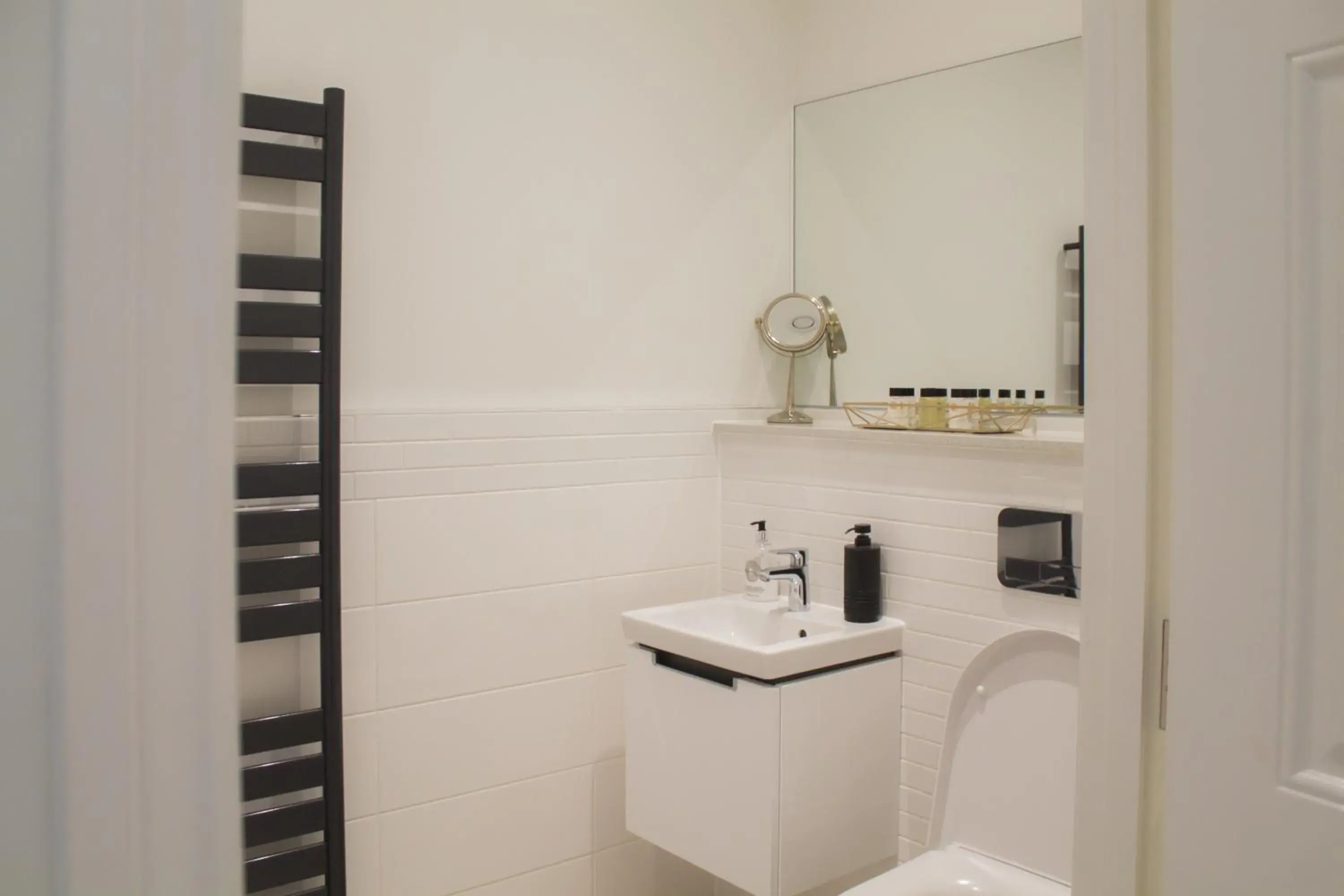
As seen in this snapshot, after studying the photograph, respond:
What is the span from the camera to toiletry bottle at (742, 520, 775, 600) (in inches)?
82.7

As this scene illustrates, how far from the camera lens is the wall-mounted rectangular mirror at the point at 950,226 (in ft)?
6.42

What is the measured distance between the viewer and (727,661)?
1.79 m

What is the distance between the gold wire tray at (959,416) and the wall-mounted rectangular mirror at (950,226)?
114mm

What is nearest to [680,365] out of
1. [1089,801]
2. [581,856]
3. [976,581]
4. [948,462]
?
[948,462]

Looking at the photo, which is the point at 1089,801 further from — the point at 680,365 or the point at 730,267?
the point at 730,267

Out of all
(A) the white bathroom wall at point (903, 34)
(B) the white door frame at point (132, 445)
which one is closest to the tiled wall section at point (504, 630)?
(A) the white bathroom wall at point (903, 34)

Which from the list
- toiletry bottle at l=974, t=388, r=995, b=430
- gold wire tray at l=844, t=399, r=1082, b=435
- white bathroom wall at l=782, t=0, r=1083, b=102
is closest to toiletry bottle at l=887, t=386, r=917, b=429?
gold wire tray at l=844, t=399, r=1082, b=435

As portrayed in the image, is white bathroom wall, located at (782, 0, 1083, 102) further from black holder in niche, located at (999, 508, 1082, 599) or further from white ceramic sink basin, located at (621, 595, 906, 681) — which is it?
white ceramic sink basin, located at (621, 595, 906, 681)

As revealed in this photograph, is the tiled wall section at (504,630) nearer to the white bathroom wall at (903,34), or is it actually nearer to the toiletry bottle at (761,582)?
the toiletry bottle at (761,582)

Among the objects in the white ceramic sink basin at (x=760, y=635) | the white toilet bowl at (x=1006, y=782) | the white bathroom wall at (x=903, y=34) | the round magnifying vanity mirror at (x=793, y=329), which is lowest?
the white toilet bowl at (x=1006, y=782)

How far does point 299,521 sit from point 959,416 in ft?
4.10

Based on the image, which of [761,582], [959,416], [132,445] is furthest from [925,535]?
[132,445]

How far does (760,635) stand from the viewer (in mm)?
2104

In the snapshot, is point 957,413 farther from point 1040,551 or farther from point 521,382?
point 521,382
